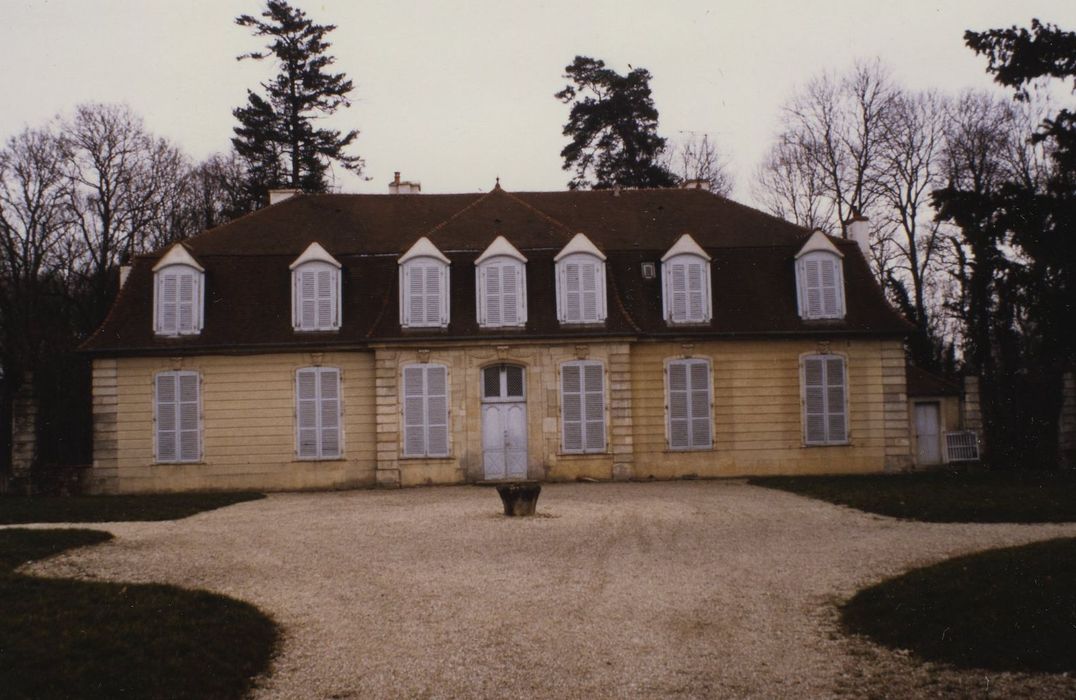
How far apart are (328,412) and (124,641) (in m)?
16.1

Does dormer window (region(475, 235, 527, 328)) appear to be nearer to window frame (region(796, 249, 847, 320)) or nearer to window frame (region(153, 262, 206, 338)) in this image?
window frame (region(153, 262, 206, 338))

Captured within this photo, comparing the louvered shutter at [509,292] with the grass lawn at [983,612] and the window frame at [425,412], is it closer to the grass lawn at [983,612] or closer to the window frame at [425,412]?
the window frame at [425,412]

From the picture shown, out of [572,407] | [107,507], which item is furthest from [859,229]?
[107,507]

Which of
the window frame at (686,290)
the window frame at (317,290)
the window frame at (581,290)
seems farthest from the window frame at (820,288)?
the window frame at (317,290)

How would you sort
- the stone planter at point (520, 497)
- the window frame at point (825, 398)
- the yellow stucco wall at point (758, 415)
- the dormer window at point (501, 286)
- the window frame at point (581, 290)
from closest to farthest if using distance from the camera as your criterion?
the stone planter at point (520, 497)
the dormer window at point (501, 286)
the window frame at point (581, 290)
the yellow stucco wall at point (758, 415)
the window frame at point (825, 398)

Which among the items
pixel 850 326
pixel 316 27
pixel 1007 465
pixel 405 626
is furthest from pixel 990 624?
pixel 316 27

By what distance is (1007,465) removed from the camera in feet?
87.5

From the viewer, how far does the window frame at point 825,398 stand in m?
Answer: 25.0

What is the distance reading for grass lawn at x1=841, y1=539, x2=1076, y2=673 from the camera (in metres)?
7.92

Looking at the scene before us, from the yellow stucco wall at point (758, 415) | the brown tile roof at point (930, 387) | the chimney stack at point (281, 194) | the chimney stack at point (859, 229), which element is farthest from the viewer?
the brown tile roof at point (930, 387)

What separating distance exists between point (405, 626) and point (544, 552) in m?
4.03

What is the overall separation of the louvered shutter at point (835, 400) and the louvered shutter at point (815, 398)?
0.34 feet

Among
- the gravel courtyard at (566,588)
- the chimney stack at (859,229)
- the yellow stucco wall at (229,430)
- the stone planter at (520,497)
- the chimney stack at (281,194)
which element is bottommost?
the gravel courtyard at (566,588)

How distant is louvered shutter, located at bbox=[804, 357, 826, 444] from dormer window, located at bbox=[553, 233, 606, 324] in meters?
5.31
